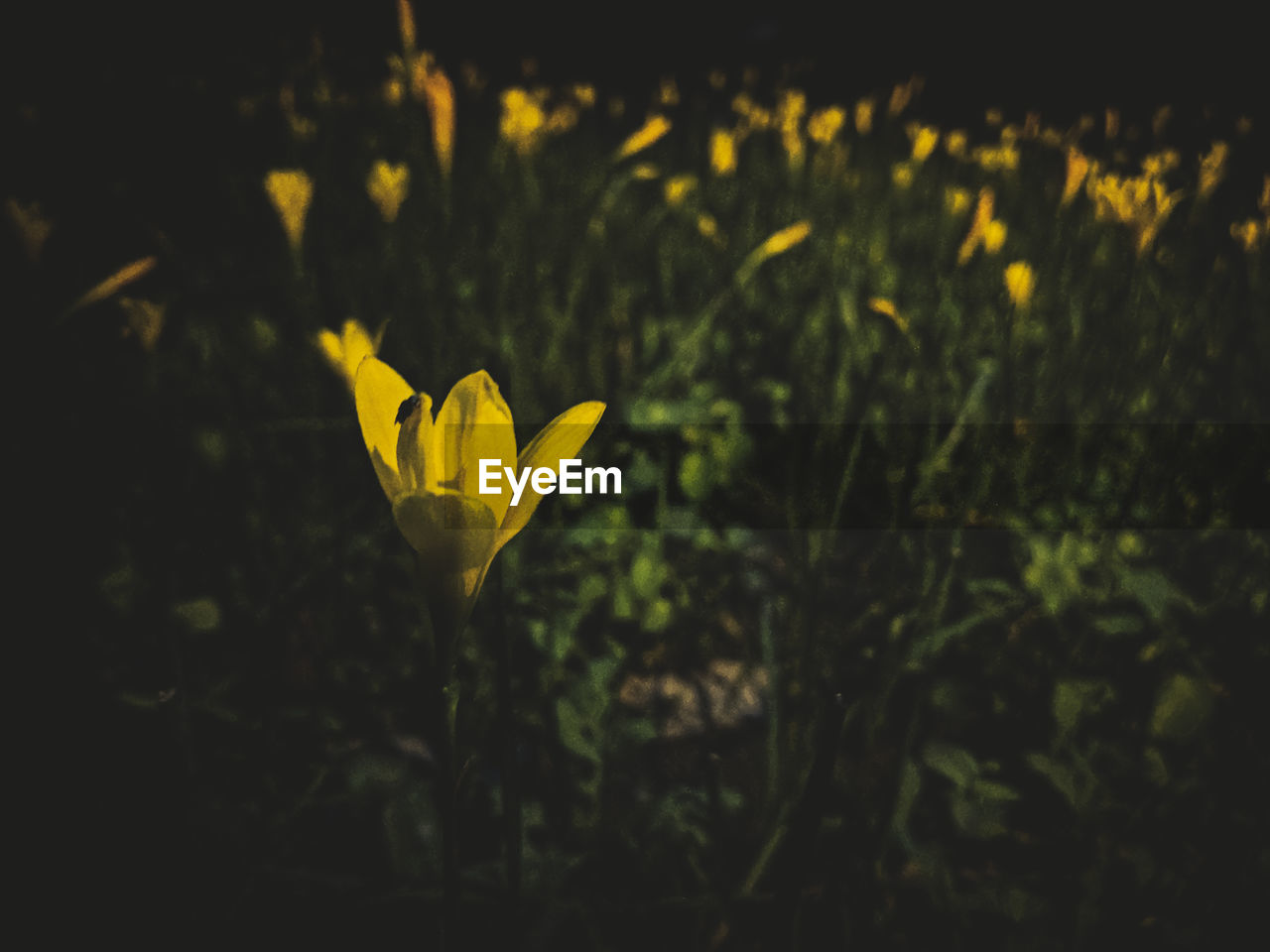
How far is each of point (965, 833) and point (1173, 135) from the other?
3.44 metres

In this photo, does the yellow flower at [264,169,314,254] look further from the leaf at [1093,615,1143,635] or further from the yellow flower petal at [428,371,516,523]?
the leaf at [1093,615,1143,635]

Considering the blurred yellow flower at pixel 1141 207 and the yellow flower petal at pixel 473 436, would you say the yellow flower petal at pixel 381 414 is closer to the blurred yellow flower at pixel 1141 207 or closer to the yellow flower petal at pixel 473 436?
the yellow flower petal at pixel 473 436

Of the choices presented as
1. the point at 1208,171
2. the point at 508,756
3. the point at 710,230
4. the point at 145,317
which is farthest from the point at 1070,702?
the point at 710,230

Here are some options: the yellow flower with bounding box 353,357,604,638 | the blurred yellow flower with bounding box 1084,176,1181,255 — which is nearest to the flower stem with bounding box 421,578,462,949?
the yellow flower with bounding box 353,357,604,638

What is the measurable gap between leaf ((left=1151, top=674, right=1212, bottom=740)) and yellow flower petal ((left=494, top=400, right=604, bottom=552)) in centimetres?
73

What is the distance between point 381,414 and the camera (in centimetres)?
31

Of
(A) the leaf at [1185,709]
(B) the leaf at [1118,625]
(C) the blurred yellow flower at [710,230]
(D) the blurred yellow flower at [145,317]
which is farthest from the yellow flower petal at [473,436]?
(C) the blurred yellow flower at [710,230]

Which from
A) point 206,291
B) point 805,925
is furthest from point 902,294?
point 206,291

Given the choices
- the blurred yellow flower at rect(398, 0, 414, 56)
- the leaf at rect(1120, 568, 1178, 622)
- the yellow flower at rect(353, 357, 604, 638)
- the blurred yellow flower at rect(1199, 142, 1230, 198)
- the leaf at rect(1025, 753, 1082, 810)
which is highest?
the blurred yellow flower at rect(1199, 142, 1230, 198)

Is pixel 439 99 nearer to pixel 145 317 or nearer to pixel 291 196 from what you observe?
pixel 291 196

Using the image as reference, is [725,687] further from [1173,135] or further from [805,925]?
[1173,135]

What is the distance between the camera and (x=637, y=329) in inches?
72.9

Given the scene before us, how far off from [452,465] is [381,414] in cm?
4

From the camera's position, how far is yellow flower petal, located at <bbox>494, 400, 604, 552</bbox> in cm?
30
